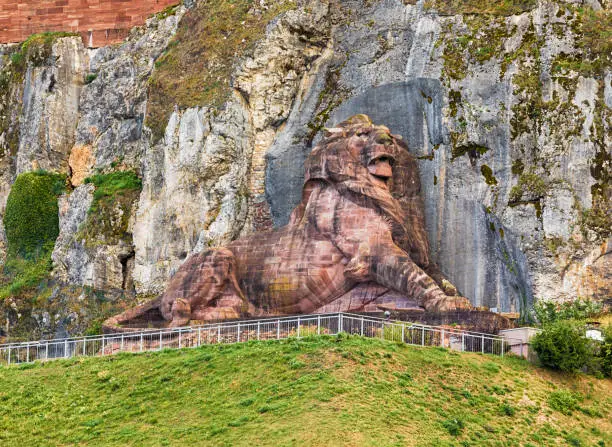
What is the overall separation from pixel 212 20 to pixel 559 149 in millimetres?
13015

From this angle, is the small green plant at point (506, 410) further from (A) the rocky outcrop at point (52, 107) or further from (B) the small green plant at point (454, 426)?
(A) the rocky outcrop at point (52, 107)

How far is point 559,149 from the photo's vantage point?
3092 cm

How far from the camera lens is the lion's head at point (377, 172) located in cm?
3086

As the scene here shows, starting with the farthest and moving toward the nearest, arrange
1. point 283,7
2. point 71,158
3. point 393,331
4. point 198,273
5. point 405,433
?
point 71,158
point 283,7
point 198,273
point 393,331
point 405,433

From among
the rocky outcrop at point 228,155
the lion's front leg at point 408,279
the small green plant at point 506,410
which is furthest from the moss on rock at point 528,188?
the rocky outcrop at point 228,155

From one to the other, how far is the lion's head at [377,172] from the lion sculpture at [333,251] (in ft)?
0.08

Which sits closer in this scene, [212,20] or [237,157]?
[237,157]

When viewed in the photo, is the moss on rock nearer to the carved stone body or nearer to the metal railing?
the carved stone body

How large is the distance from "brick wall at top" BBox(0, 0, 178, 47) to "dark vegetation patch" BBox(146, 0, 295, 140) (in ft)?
19.7

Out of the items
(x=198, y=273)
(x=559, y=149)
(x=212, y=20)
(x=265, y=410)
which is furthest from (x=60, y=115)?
(x=265, y=410)

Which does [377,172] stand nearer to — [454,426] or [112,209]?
[454,426]

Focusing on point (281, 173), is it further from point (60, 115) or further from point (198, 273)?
point (60, 115)

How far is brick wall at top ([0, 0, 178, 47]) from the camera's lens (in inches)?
1821

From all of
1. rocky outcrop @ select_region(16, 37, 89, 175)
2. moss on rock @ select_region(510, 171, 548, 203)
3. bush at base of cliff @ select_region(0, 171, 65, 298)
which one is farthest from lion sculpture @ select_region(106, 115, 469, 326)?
rocky outcrop @ select_region(16, 37, 89, 175)
